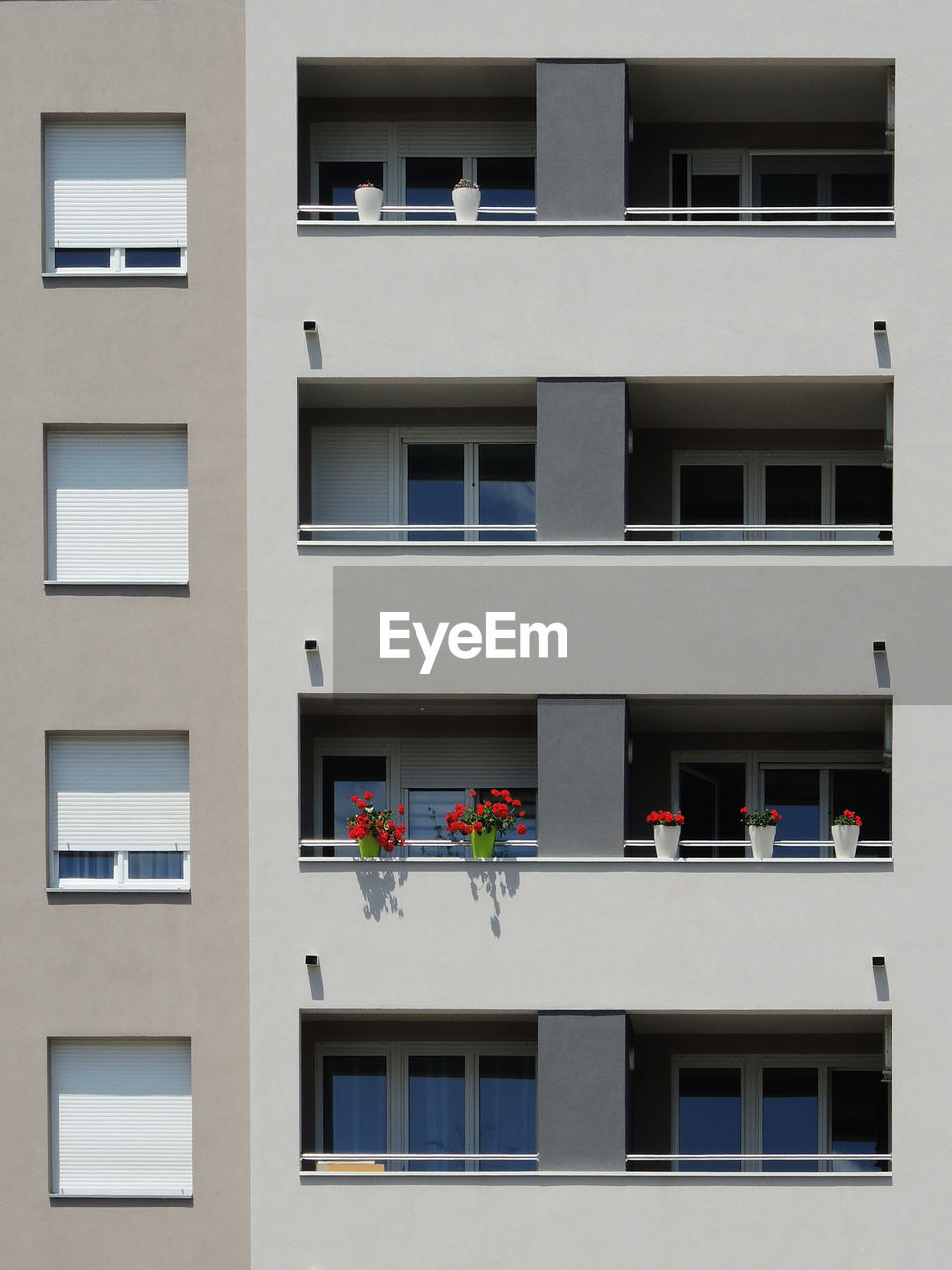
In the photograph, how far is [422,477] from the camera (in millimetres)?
16953

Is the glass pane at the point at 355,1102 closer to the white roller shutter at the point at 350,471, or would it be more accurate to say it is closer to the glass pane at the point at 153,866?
the glass pane at the point at 153,866

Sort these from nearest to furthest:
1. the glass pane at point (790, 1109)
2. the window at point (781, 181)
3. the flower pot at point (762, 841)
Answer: the flower pot at point (762, 841)
the glass pane at point (790, 1109)
the window at point (781, 181)

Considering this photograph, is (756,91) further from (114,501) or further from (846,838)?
(114,501)

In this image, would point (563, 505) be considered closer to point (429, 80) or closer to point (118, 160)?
point (429, 80)

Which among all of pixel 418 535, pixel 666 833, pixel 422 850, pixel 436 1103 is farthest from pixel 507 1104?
pixel 418 535

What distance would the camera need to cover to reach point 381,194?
1602 centimetres

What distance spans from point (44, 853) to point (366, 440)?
5956 millimetres

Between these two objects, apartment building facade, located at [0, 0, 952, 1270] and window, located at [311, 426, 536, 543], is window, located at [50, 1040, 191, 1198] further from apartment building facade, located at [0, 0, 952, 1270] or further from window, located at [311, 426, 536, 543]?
window, located at [311, 426, 536, 543]

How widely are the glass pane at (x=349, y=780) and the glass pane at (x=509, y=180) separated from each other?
6.84 metres

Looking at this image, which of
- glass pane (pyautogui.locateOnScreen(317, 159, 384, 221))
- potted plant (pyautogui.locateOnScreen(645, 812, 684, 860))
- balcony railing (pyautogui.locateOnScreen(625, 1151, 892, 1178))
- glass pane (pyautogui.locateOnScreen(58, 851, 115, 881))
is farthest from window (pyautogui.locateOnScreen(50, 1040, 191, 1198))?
glass pane (pyautogui.locateOnScreen(317, 159, 384, 221))

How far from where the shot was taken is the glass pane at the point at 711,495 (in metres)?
17.2

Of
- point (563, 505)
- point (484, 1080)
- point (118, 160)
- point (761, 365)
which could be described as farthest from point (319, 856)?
point (118, 160)

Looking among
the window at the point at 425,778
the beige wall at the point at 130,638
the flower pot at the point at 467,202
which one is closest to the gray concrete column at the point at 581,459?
the flower pot at the point at 467,202

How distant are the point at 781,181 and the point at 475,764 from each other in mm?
7970
